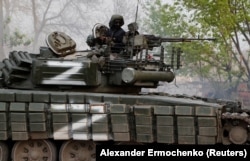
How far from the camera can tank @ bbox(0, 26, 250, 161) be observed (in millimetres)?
11250

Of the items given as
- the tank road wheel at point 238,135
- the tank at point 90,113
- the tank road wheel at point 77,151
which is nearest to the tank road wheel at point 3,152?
the tank at point 90,113

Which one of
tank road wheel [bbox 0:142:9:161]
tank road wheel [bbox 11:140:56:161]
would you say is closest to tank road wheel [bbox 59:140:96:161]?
tank road wheel [bbox 11:140:56:161]

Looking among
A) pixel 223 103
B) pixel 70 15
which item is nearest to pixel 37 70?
pixel 223 103

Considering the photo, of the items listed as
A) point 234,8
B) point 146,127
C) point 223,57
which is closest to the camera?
Answer: point 146,127

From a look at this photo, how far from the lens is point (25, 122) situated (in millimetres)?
11508

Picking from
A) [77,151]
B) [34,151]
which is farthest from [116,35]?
[34,151]

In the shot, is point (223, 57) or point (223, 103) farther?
point (223, 57)

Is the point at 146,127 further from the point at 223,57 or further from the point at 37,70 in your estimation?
the point at 223,57

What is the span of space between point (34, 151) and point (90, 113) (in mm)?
1622

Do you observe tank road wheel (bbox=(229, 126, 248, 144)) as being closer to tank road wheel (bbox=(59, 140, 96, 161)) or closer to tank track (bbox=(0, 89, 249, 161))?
tank track (bbox=(0, 89, 249, 161))

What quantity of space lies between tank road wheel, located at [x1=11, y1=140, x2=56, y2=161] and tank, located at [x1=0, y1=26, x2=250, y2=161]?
0.02 meters

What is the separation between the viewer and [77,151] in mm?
12062

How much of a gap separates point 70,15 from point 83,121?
43.0m

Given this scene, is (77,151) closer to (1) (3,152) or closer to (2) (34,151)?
(2) (34,151)
